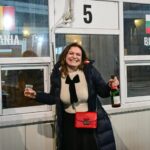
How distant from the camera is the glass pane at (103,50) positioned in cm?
490

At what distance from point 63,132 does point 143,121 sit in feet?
5.73

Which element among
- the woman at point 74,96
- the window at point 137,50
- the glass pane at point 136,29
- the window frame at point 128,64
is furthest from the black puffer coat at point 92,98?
the glass pane at point 136,29

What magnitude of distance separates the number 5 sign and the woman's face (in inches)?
34.2

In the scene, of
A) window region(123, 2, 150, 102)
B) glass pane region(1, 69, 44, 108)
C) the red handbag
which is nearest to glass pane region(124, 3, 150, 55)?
window region(123, 2, 150, 102)

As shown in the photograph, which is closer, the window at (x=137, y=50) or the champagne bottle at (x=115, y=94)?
the champagne bottle at (x=115, y=94)

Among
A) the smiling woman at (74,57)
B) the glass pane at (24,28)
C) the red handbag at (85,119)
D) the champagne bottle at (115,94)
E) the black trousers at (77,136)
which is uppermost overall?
the glass pane at (24,28)

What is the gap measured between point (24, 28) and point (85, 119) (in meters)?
1.31

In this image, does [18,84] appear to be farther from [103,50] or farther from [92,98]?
[103,50]

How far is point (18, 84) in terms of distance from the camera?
14.7ft

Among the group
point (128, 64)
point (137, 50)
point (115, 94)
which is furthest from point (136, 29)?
point (115, 94)

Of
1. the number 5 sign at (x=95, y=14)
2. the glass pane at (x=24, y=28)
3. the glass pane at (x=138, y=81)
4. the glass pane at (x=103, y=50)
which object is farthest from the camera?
the glass pane at (x=138, y=81)

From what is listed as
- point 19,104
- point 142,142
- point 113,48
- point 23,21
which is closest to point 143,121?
point 142,142

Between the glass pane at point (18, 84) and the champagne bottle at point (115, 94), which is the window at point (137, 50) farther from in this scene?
the glass pane at point (18, 84)

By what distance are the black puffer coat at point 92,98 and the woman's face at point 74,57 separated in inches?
4.8
